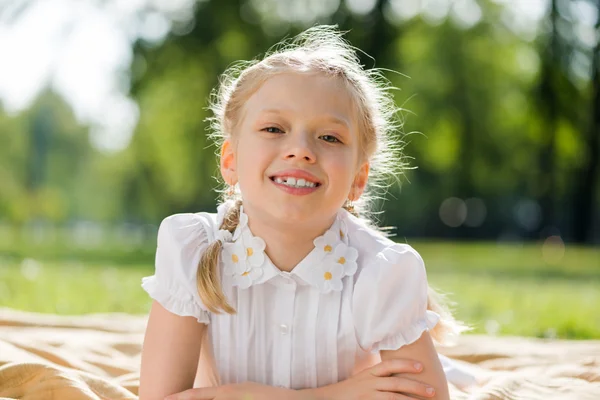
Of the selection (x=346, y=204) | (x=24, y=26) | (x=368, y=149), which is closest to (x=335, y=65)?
(x=368, y=149)

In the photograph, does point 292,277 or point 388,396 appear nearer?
point 388,396

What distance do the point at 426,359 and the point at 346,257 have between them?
39 centimetres

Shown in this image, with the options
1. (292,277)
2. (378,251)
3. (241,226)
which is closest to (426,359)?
(378,251)

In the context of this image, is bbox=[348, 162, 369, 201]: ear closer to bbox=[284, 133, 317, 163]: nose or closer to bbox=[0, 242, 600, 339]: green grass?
bbox=[284, 133, 317, 163]: nose

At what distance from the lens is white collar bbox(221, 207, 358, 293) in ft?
7.29

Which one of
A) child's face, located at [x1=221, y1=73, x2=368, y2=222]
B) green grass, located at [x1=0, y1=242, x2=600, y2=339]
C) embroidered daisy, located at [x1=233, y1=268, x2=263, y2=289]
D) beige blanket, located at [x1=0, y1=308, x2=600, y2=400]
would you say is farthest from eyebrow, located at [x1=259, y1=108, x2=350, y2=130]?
green grass, located at [x1=0, y1=242, x2=600, y2=339]

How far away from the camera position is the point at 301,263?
7.32 feet

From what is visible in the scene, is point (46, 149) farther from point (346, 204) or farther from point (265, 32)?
point (346, 204)

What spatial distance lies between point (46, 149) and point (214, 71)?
12474 mm

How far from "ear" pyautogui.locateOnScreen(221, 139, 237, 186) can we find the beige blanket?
786 mm

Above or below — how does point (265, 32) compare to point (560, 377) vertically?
above

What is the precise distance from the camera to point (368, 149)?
2.40 m

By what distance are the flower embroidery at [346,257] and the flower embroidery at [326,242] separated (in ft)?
0.07

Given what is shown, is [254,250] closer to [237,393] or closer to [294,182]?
[294,182]
